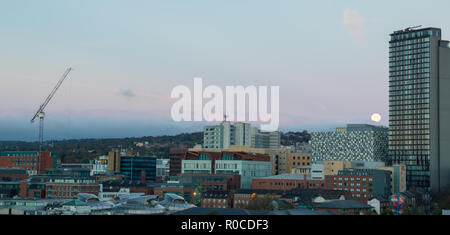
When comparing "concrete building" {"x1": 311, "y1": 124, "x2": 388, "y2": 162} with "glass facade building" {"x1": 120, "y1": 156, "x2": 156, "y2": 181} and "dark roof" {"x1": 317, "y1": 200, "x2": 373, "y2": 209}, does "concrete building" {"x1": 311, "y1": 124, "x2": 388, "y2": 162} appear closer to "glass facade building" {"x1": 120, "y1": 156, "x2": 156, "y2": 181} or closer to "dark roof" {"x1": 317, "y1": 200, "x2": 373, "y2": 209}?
"glass facade building" {"x1": 120, "y1": 156, "x2": 156, "y2": 181}

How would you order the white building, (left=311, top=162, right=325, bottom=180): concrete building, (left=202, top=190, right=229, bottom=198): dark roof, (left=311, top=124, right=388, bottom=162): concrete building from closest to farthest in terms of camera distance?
(left=202, top=190, right=229, bottom=198): dark roof → (left=311, top=162, right=325, bottom=180): concrete building → the white building → (left=311, top=124, right=388, bottom=162): concrete building

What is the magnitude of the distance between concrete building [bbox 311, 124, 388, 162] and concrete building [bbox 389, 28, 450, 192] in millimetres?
7188

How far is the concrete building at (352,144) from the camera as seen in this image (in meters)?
102

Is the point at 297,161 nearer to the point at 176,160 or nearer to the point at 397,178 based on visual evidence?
the point at 176,160

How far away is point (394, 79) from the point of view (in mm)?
95125

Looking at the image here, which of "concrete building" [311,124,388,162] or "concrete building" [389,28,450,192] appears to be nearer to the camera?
"concrete building" [389,28,450,192]

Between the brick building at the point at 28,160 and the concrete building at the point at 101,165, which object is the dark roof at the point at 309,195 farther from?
the concrete building at the point at 101,165

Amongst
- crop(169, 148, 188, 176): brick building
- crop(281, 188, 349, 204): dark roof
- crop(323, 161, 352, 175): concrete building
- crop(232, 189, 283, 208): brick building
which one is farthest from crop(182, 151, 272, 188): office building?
crop(281, 188, 349, 204): dark roof

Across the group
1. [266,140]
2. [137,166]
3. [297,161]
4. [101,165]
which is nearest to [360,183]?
[297,161]

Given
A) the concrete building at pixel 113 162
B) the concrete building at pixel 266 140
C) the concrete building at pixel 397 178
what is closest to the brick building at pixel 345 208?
the concrete building at pixel 397 178

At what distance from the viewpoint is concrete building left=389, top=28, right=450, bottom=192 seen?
285 feet

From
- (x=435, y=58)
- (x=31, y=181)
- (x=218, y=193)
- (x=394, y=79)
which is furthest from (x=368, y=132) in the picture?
(x=31, y=181)

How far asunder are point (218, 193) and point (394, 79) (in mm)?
44479
